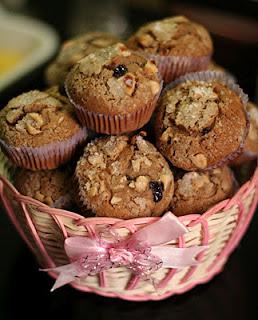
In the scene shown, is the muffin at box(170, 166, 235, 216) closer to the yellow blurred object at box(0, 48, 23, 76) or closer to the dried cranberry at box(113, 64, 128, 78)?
the dried cranberry at box(113, 64, 128, 78)

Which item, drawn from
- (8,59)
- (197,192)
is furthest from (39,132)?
(8,59)

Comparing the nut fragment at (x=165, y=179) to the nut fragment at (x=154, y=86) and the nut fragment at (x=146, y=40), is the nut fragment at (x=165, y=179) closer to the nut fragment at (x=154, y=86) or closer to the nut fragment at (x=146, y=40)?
the nut fragment at (x=154, y=86)

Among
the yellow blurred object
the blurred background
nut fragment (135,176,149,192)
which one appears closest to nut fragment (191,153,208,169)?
nut fragment (135,176,149,192)

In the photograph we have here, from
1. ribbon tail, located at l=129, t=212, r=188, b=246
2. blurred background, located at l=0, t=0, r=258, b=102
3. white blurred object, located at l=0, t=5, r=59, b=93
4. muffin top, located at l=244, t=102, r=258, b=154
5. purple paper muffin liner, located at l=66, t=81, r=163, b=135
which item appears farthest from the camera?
blurred background, located at l=0, t=0, r=258, b=102

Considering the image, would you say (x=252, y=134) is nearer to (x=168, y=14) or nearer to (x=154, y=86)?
(x=154, y=86)

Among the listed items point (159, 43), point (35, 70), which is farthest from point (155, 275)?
point (35, 70)

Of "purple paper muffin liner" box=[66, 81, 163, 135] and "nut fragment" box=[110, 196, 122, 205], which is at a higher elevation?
"purple paper muffin liner" box=[66, 81, 163, 135]
